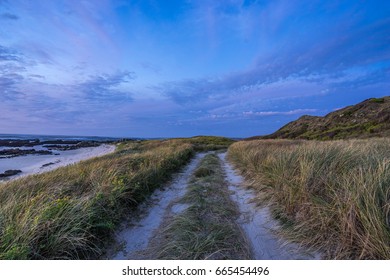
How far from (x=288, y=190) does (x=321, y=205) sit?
113 cm

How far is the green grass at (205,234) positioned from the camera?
11.4ft

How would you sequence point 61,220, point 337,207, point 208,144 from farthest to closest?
point 208,144 → point 337,207 → point 61,220

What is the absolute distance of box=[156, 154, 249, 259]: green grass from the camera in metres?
3.46

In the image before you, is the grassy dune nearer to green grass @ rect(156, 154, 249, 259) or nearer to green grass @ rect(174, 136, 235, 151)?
green grass @ rect(156, 154, 249, 259)

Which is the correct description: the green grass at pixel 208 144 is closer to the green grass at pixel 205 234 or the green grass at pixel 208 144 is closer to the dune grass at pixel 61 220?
the green grass at pixel 205 234

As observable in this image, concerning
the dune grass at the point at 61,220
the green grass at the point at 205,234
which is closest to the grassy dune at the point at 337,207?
the green grass at the point at 205,234

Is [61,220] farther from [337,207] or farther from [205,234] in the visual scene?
[337,207]

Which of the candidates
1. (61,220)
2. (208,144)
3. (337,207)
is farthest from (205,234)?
(208,144)

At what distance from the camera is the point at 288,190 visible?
16.7 feet

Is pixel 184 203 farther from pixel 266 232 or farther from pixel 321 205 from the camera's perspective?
pixel 321 205

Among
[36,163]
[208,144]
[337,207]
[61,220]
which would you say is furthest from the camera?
[208,144]

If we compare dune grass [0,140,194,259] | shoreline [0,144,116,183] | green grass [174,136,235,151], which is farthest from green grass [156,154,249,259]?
green grass [174,136,235,151]

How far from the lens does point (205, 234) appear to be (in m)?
4.02
